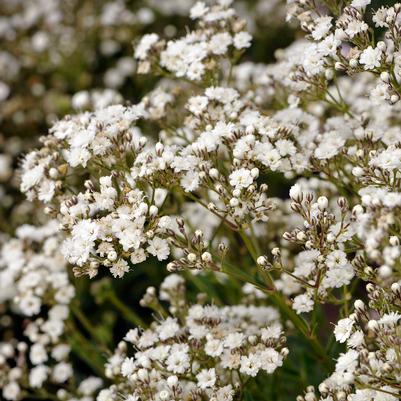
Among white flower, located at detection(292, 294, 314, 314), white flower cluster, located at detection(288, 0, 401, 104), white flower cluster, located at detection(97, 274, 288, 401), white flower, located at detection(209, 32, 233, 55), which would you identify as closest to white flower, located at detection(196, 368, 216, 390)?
white flower cluster, located at detection(97, 274, 288, 401)

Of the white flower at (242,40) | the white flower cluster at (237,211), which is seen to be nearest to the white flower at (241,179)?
the white flower cluster at (237,211)

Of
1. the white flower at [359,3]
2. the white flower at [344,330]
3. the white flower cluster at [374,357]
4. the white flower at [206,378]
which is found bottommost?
the white flower cluster at [374,357]

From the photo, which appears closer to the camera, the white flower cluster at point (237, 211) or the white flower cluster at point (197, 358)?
the white flower cluster at point (237, 211)

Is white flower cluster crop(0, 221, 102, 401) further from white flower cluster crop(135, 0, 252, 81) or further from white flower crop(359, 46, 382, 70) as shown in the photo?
white flower crop(359, 46, 382, 70)

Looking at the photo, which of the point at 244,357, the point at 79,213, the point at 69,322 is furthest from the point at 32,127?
the point at 244,357

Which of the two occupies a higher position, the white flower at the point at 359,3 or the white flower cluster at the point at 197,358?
the white flower at the point at 359,3

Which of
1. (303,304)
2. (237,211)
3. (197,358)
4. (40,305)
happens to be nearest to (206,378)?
(197,358)

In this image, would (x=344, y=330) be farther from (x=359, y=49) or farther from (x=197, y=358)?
(x=359, y=49)

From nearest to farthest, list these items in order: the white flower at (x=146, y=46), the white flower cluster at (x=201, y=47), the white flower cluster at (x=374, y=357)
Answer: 1. the white flower cluster at (x=374, y=357)
2. the white flower cluster at (x=201, y=47)
3. the white flower at (x=146, y=46)

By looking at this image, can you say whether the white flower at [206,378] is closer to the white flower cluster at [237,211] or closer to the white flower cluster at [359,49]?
the white flower cluster at [237,211]
